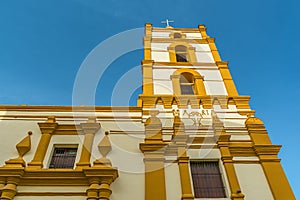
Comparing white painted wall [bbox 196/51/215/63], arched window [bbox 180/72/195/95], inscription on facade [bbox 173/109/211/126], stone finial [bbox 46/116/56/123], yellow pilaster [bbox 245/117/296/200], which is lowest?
yellow pilaster [bbox 245/117/296/200]

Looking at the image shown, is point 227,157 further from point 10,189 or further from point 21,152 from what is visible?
point 21,152

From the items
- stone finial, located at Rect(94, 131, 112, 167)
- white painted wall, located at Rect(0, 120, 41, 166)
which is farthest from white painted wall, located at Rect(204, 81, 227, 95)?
white painted wall, located at Rect(0, 120, 41, 166)

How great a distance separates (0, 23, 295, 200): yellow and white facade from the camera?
8.77 meters

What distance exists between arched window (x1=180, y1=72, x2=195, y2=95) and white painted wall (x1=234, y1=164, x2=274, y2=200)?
557cm

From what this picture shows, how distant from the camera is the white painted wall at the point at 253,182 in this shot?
8830mm

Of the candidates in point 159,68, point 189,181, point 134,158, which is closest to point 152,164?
point 134,158

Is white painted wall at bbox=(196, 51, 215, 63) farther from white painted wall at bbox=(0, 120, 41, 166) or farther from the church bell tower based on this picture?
white painted wall at bbox=(0, 120, 41, 166)

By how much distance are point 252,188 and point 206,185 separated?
62.7 inches

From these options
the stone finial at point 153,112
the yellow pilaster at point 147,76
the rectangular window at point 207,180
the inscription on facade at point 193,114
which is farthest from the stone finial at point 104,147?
the yellow pilaster at point 147,76

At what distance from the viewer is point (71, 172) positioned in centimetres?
895

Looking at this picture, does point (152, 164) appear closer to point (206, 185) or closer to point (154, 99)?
point (206, 185)

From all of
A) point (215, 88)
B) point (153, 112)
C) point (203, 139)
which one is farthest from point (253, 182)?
point (215, 88)

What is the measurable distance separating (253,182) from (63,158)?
732 centimetres

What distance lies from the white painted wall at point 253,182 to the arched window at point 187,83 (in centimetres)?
557
